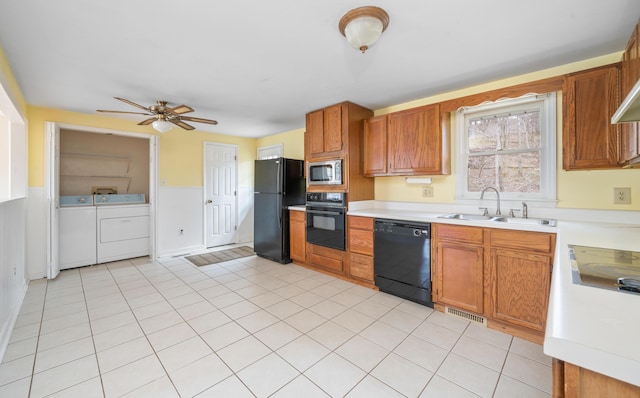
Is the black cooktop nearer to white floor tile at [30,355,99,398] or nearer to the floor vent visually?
the floor vent

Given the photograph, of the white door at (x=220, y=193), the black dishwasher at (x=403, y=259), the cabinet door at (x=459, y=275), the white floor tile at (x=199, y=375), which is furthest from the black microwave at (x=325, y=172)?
the white door at (x=220, y=193)

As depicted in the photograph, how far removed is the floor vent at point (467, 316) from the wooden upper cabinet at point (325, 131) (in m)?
2.11

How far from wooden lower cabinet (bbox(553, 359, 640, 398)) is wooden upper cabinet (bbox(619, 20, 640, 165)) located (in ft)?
5.75

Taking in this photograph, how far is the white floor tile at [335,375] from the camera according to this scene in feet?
5.21

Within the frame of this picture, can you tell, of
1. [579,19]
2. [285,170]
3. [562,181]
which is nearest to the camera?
[579,19]

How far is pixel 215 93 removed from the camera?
10.2 ft

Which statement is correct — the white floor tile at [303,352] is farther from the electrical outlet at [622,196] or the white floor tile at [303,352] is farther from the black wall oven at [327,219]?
the electrical outlet at [622,196]

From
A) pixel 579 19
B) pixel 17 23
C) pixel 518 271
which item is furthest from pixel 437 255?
pixel 17 23

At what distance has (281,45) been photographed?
81.7 inches

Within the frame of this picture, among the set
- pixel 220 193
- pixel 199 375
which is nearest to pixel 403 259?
pixel 199 375

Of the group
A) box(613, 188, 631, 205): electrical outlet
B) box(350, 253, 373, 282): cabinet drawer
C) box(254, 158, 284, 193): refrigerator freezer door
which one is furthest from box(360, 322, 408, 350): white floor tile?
box(254, 158, 284, 193): refrigerator freezer door

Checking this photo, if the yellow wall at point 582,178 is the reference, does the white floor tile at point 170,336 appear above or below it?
below

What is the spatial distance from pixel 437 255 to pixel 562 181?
1276 millimetres

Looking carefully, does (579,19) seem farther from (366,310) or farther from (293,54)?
(366,310)
